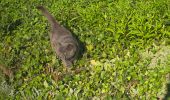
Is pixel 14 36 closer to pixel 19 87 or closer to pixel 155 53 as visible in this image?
pixel 19 87

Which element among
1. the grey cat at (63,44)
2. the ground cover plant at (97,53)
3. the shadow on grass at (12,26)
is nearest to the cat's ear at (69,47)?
the grey cat at (63,44)

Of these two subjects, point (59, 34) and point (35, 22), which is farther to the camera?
point (35, 22)

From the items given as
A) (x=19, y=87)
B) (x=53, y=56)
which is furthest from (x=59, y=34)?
(x=19, y=87)

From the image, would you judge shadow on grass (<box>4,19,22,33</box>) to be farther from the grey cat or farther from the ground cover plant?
the grey cat

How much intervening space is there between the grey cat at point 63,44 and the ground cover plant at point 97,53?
25 centimetres

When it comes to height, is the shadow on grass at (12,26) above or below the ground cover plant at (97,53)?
above

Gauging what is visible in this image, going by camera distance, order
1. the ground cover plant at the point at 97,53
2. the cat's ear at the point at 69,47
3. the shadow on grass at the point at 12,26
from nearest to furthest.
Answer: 1. the ground cover plant at the point at 97,53
2. the cat's ear at the point at 69,47
3. the shadow on grass at the point at 12,26

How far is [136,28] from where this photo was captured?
6910 mm

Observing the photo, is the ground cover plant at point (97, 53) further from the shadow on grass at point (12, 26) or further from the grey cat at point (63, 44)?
the grey cat at point (63, 44)

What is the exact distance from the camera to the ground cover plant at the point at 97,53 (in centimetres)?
608

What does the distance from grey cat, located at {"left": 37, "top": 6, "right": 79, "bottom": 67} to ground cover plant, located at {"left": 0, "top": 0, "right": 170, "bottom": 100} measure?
249 millimetres

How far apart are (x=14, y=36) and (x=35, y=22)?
56 cm

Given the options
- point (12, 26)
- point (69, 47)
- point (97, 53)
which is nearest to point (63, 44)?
point (69, 47)

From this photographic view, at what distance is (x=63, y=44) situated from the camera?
6469 mm
